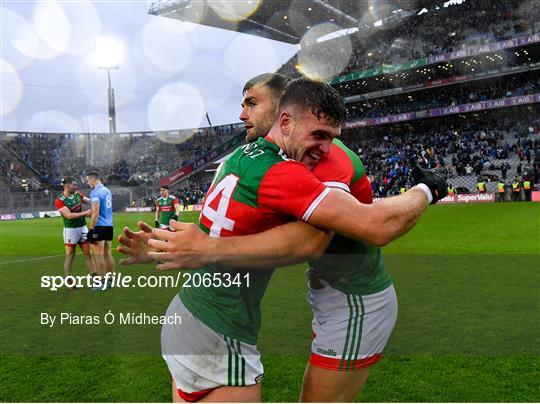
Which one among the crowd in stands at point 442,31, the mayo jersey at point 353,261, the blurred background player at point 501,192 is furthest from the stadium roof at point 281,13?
the mayo jersey at point 353,261

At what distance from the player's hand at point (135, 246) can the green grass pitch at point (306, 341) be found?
2317 mm

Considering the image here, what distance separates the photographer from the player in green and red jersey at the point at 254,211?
1934 millimetres

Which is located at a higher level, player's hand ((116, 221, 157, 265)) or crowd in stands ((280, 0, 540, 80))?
crowd in stands ((280, 0, 540, 80))

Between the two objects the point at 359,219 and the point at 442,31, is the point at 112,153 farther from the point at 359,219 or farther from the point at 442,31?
the point at 359,219

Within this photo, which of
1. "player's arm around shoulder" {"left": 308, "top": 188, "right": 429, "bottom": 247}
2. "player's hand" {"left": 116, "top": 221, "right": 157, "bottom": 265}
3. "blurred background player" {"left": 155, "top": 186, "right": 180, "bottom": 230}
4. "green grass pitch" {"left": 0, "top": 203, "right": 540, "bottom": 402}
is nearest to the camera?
"player's arm around shoulder" {"left": 308, "top": 188, "right": 429, "bottom": 247}

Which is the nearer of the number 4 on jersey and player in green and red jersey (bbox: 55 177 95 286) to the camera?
the number 4 on jersey

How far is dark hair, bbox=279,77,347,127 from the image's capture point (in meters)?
2.12

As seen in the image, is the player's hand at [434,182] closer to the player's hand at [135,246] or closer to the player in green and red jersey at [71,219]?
the player's hand at [135,246]

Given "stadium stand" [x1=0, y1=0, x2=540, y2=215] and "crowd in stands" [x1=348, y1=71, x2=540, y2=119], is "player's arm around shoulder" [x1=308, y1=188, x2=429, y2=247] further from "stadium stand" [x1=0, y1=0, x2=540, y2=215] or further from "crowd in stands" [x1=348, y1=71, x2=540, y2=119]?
"crowd in stands" [x1=348, y1=71, x2=540, y2=119]

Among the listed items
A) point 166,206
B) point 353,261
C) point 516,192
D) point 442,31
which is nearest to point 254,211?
point 353,261

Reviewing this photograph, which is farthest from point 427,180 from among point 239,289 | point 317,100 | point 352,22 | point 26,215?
point 352,22

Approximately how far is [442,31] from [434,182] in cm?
4946

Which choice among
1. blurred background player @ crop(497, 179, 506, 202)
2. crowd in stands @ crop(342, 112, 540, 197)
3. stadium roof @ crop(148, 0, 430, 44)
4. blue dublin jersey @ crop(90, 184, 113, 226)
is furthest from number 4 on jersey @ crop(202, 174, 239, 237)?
stadium roof @ crop(148, 0, 430, 44)

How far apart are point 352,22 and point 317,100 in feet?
178
